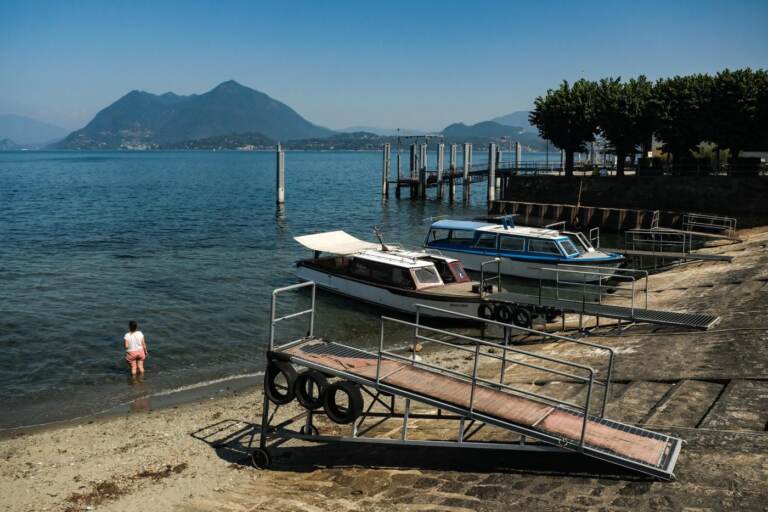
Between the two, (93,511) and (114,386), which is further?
(114,386)

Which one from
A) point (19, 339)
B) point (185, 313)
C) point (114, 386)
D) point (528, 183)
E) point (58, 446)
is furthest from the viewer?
point (528, 183)

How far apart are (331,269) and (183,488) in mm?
17659

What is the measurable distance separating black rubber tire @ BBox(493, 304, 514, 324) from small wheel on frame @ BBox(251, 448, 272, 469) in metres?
12.1

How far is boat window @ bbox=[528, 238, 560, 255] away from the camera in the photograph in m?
Result: 31.1

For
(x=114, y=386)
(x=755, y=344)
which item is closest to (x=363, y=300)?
(x=114, y=386)

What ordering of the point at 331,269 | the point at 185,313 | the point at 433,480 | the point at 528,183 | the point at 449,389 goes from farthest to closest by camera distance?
1. the point at 528,183
2. the point at 331,269
3. the point at 185,313
4. the point at 449,389
5. the point at 433,480

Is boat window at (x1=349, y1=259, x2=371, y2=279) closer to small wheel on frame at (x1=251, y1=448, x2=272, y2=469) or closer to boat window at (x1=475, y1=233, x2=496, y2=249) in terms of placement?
boat window at (x1=475, y1=233, x2=496, y2=249)

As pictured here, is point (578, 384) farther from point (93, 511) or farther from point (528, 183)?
point (528, 183)

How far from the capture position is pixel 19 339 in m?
22.2

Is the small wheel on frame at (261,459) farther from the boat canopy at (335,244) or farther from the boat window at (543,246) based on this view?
the boat window at (543,246)

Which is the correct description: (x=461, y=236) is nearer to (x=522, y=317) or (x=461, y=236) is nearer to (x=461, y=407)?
(x=522, y=317)

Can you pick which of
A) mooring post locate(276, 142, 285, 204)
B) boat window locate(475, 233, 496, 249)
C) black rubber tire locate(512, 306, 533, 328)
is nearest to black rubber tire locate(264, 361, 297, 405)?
black rubber tire locate(512, 306, 533, 328)

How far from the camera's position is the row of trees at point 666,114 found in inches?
1919

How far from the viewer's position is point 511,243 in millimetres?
32562
